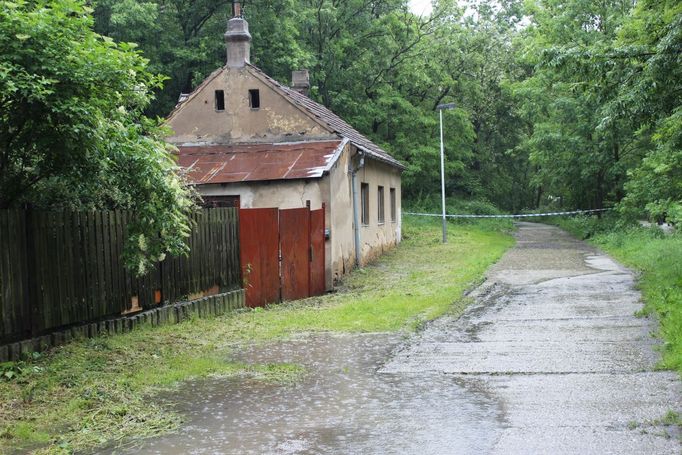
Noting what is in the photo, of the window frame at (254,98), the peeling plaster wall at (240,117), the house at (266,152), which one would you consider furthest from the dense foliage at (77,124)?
the window frame at (254,98)

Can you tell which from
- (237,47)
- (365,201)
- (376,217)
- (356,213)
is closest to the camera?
(237,47)

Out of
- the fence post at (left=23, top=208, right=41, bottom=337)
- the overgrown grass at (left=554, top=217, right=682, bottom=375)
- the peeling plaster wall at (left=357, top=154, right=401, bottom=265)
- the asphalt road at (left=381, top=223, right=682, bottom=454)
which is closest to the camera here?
the asphalt road at (left=381, top=223, right=682, bottom=454)

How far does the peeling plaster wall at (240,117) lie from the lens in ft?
61.3

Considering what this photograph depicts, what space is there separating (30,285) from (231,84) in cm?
1200

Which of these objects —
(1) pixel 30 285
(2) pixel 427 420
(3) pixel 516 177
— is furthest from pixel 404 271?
(3) pixel 516 177

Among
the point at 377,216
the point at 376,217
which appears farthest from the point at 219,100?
the point at 377,216

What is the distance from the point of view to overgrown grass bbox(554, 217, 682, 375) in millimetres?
8023

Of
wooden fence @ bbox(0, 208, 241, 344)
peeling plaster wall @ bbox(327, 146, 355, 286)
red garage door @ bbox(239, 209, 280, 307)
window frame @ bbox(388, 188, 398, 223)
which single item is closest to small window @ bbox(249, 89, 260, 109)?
peeling plaster wall @ bbox(327, 146, 355, 286)

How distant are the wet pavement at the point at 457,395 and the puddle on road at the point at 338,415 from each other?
12 millimetres

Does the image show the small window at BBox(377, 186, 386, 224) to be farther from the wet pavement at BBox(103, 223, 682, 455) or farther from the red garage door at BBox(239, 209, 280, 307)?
the wet pavement at BBox(103, 223, 682, 455)

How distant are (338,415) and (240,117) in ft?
47.1

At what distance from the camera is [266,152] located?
1825cm

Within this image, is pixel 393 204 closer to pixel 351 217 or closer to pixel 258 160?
pixel 351 217

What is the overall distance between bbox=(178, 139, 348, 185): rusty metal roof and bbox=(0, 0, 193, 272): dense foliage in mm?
7880
